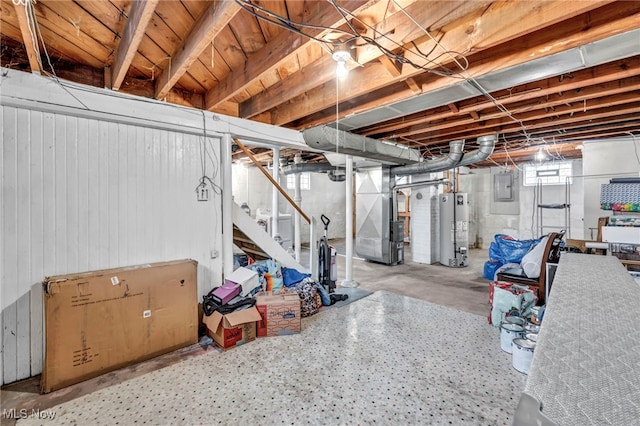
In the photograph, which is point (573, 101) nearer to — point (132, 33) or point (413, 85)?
point (413, 85)

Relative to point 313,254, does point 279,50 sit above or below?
above

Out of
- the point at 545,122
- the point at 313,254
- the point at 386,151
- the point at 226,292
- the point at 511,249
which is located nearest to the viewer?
the point at 226,292

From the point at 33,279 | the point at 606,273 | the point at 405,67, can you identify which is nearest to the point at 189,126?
the point at 33,279

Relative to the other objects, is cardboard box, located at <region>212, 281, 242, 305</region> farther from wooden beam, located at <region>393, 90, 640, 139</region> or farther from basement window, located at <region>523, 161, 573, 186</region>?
basement window, located at <region>523, 161, 573, 186</region>

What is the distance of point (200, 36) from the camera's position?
1766 mm

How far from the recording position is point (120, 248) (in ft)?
8.18

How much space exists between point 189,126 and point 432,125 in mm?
3108

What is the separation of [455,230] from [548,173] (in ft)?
10.9

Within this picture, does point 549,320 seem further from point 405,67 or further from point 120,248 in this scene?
point 120,248

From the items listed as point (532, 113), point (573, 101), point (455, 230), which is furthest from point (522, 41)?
point (455, 230)

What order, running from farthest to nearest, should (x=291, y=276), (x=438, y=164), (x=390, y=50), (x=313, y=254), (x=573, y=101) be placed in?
(x=438, y=164)
(x=313, y=254)
(x=291, y=276)
(x=573, y=101)
(x=390, y=50)

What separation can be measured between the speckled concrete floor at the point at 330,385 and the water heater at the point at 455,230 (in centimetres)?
329

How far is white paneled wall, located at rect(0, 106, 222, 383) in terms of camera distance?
6.77 ft

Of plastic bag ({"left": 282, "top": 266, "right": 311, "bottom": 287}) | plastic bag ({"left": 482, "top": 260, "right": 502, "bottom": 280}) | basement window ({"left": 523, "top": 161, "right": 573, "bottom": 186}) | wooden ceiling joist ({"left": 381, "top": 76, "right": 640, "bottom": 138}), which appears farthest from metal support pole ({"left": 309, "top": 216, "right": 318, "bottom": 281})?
basement window ({"left": 523, "top": 161, "right": 573, "bottom": 186})
